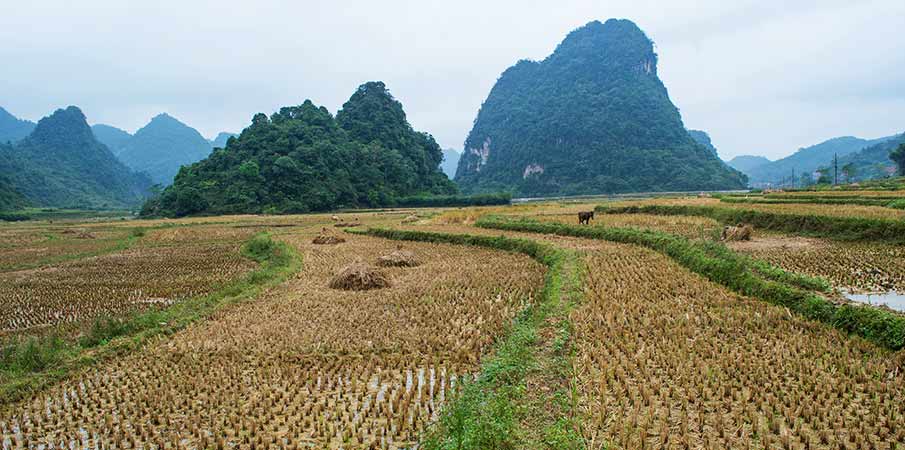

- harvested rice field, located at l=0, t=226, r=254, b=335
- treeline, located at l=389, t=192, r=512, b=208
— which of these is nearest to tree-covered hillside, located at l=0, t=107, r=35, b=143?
treeline, located at l=389, t=192, r=512, b=208

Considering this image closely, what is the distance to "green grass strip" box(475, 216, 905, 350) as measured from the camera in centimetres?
564

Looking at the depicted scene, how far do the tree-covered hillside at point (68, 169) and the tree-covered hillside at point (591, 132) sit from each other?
181 feet

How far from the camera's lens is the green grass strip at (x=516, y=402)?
3.72 metres

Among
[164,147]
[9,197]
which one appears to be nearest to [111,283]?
[9,197]

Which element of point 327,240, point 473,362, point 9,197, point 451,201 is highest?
point 9,197

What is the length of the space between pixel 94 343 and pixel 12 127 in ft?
533

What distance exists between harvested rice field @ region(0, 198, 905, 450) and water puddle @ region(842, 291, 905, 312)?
0.55m

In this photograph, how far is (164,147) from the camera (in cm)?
15150

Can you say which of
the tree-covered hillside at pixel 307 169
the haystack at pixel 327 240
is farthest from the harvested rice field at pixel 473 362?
the tree-covered hillside at pixel 307 169

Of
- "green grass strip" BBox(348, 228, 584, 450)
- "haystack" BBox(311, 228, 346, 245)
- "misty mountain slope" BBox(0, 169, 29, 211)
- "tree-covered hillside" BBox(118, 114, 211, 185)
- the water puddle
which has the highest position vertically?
"tree-covered hillside" BBox(118, 114, 211, 185)

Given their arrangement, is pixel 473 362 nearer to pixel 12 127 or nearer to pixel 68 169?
pixel 68 169

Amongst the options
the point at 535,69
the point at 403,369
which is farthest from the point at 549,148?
the point at 403,369

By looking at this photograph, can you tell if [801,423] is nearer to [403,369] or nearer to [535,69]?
[403,369]

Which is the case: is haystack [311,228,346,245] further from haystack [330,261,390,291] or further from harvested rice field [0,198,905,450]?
haystack [330,261,390,291]
